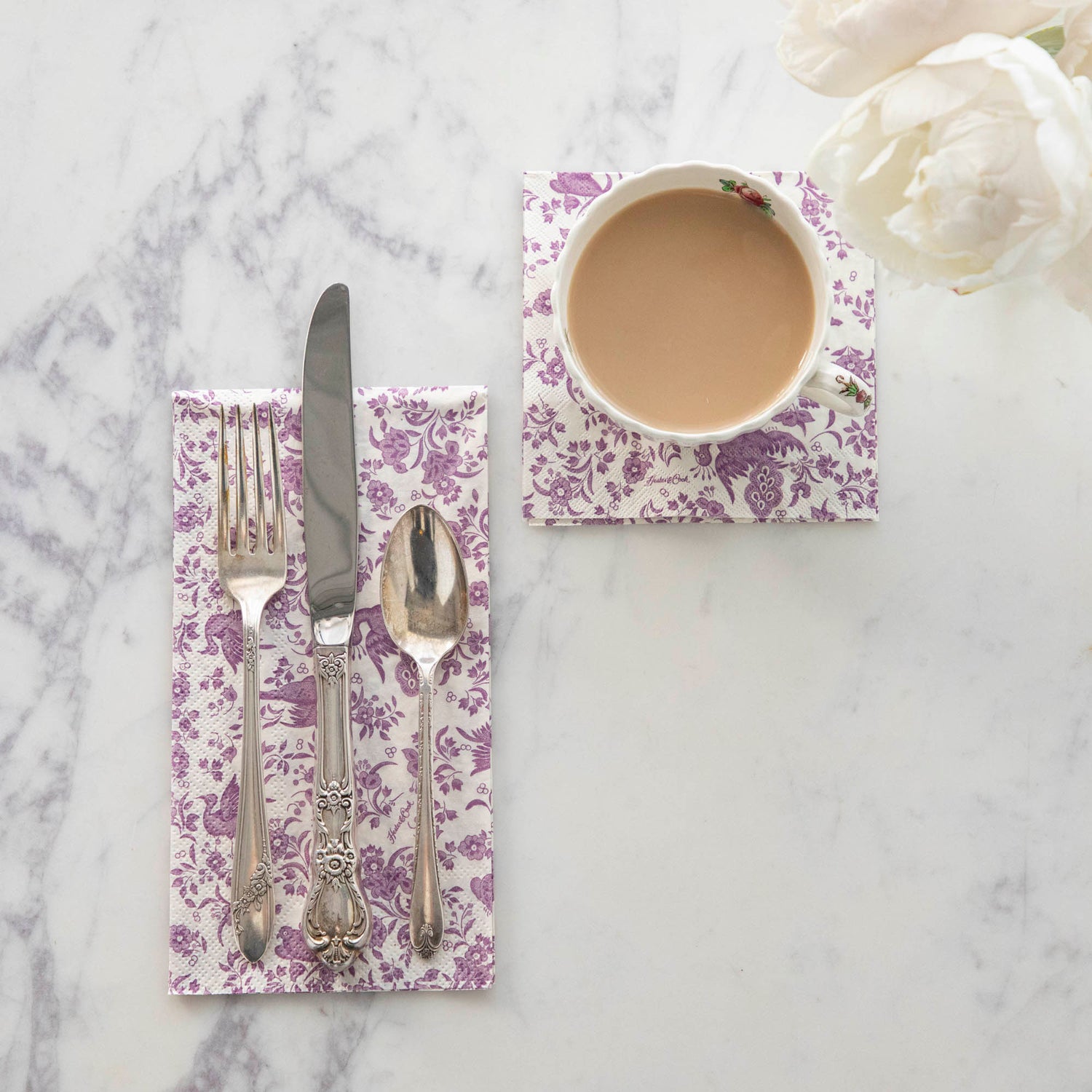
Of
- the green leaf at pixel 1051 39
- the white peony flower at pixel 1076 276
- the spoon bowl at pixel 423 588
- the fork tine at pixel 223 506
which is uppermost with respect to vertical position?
the green leaf at pixel 1051 39

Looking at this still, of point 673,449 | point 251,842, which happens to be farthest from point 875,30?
point 251,842

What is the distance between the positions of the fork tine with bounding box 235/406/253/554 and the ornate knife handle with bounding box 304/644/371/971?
112 millimetres

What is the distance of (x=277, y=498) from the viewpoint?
2.42 feet

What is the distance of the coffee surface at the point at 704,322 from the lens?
701mm

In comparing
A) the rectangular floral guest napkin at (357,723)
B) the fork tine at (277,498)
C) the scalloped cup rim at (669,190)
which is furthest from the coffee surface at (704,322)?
the fork tine at (277,498)

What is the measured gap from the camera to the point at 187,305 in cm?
77

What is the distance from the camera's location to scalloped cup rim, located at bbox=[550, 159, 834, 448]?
0.68 meters

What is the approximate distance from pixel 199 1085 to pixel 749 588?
59cm

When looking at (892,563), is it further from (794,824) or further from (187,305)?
(187,305)

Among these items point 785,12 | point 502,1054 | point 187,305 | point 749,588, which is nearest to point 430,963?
point 502,1054

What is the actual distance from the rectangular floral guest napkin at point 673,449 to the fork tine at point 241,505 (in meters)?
0.22

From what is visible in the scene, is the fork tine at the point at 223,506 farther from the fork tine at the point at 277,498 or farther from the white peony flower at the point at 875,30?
the white peony flower at the point at 875,30

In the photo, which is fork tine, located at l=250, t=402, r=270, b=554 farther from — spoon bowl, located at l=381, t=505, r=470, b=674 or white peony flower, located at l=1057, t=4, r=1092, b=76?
white peony flower, located at l=1057, t=4, r=1092, b=76

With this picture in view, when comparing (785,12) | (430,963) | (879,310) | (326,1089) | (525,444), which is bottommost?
(326,1089)
